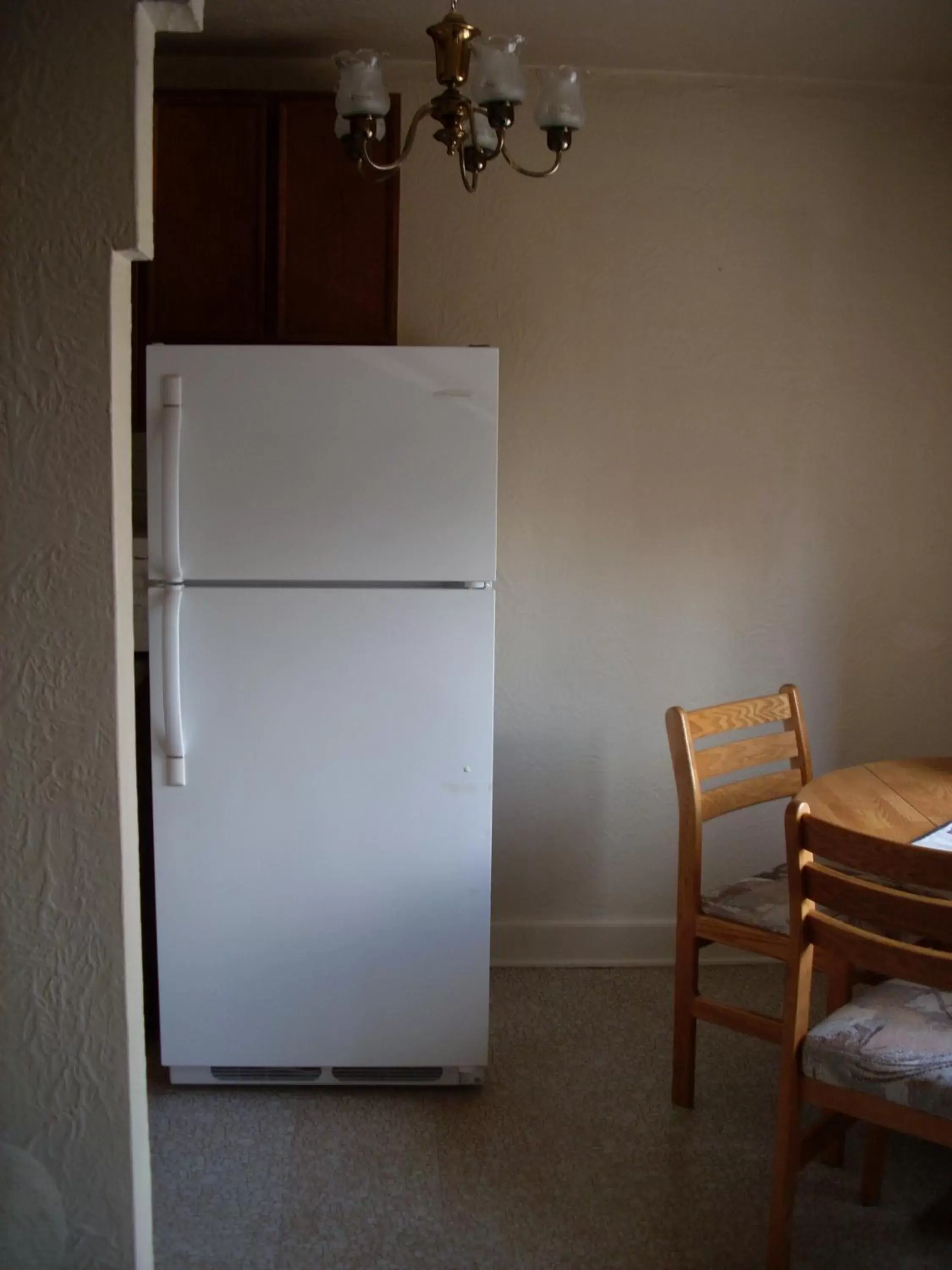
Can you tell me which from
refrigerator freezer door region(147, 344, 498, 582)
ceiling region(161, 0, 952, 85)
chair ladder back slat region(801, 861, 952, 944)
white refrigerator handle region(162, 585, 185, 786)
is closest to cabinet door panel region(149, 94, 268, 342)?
ceiling region(161, 0, 952, 85)

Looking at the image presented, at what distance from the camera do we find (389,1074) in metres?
2.45

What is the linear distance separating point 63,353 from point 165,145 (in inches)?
52.7

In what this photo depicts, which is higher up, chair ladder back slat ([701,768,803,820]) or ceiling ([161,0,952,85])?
ceiling ([161,0,952,85])

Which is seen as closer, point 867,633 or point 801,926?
point 801,926

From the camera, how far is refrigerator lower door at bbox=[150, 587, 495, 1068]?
2303 millimetres

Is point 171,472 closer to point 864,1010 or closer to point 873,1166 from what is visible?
point 864,1010

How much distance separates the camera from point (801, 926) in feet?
5.65

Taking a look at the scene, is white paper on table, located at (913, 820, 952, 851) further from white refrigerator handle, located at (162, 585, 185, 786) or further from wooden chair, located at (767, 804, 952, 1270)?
white refrigerator handle, located at (162, 585, 185, 786)

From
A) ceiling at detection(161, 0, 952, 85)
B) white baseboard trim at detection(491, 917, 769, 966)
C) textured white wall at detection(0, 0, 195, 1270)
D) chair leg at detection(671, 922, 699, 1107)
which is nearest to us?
textured white wall at detection(0, 0, 195, 1270)

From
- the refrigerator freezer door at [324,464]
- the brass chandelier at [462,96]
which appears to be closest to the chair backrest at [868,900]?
the refrigerator freezer door at [324,464]

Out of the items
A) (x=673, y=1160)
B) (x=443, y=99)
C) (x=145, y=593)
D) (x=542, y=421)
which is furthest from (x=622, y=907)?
(x=443, y=99)

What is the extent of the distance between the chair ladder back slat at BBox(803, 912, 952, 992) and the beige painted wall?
4.45 feet

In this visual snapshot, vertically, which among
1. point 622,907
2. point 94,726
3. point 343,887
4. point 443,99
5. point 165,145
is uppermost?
point 165,145

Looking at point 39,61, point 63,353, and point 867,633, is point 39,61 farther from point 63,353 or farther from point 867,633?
point 867,633
